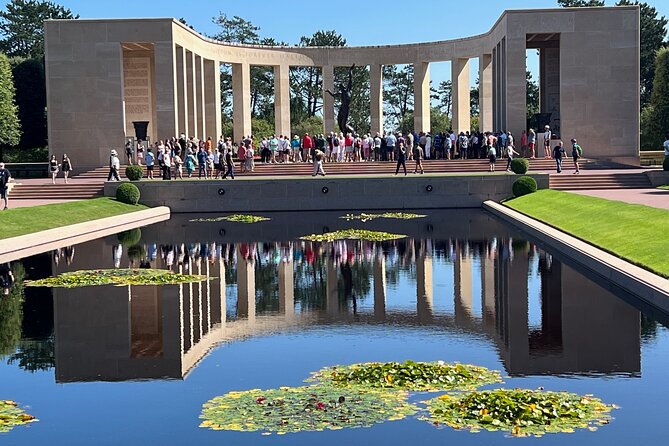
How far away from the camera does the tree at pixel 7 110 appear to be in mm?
64375

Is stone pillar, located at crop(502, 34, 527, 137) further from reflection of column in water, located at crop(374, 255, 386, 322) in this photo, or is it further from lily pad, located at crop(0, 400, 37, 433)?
lily pad, located at crop(0, 400, 37, 433)

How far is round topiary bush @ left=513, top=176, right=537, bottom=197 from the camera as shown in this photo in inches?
1465

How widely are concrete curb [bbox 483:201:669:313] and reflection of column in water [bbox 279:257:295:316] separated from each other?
198 inches

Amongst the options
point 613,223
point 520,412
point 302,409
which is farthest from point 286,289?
point 613,223

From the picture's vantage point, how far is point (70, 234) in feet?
86.9

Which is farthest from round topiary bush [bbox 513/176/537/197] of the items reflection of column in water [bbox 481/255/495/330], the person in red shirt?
reflection of column in water [bbox 481/255/495/330]

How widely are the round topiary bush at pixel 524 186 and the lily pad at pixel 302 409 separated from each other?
93.4 feet

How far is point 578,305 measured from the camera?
14.2 meters

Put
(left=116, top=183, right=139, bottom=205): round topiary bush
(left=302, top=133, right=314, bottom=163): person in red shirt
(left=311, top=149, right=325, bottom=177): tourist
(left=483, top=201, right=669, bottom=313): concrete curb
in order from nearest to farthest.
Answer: (left=483, top=201, right=669, bottom=313): concrete curb < (left=116, top=183, right=139, bottom=205): round topiary bush < (left=311, top=149, right=325, bottom=177): tourist < (left=302, top=133, right=314, bottom=163): person in red shirt

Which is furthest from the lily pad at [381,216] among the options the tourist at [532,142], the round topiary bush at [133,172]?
the tourist at [532,142]

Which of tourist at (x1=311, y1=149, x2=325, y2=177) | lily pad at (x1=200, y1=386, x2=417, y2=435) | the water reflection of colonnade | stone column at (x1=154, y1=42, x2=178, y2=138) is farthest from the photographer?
stone column at (x1=154, y1=42, x2=178, y2=138)

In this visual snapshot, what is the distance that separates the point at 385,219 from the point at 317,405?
23882 millimetres

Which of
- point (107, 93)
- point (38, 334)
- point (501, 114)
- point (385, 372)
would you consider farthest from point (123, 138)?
point (385, 372)

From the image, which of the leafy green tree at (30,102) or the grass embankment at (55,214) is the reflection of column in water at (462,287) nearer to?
the grass embankment at (55,214)
